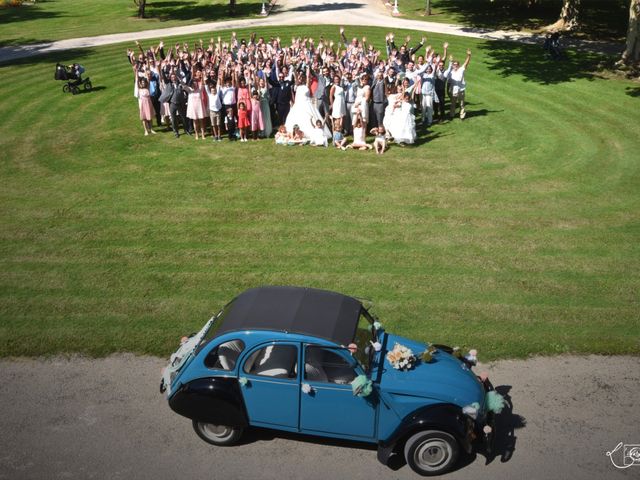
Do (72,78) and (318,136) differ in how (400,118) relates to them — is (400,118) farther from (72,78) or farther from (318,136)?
(72,78)

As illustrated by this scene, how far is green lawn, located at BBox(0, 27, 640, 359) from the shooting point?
11.0 m

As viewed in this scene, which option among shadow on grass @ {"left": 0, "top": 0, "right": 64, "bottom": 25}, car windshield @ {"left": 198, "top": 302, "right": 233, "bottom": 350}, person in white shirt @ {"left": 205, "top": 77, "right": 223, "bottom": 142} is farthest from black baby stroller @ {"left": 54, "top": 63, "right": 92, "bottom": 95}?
shadow on grass @ {"left": 0, "top": 0, "right": 64, "bottom": 25}

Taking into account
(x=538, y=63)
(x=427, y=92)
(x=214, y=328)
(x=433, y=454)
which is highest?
(x=427, y=92)

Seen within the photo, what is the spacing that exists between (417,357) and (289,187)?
8.95 m

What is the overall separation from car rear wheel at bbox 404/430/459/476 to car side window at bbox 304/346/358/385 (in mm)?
1172

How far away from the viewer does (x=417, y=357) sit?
8391mm

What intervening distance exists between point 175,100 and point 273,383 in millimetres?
14384

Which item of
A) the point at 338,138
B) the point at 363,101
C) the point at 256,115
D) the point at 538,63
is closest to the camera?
the point at 363,101

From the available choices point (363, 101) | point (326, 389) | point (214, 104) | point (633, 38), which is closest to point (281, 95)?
point (214, 104)

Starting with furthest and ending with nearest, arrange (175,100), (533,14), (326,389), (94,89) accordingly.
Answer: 1. (533,14)
2. (94,89)
3. (175,100)
4. (326,389)

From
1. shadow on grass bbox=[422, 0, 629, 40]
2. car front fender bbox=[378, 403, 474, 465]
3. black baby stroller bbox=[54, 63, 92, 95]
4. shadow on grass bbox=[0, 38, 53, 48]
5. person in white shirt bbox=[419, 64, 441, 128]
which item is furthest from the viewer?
shadow on grass bbox=[422, 0, 629, 40]

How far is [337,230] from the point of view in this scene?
1417 centimetres

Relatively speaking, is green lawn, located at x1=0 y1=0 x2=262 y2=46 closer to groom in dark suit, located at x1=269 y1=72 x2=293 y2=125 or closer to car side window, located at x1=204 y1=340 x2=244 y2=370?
groom in dark suit, located at x1=269 y1=72 x2=293 y2=125

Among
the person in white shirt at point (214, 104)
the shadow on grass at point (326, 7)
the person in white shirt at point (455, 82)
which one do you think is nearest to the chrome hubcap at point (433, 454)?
the person in white shirt at point (214, 104)
